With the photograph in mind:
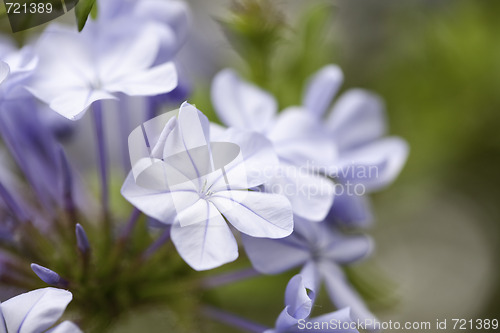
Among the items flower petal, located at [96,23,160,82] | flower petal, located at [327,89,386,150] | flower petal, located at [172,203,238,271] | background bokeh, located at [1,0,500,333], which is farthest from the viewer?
background bokeh, located at [1,0,500,333]

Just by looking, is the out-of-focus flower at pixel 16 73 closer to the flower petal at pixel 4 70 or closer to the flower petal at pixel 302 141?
the flower petal at pixel 4 70

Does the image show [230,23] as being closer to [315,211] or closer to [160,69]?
[160,69]

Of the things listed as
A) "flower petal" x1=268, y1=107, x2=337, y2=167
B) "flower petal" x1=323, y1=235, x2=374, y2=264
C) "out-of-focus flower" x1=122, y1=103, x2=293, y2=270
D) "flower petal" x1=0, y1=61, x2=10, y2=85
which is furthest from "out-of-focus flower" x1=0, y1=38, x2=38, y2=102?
"flower petal" x1=323, y1=235, x2=374, y2=264

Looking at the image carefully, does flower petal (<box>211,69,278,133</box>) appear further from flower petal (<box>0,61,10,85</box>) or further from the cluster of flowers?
flower petal (<box>0,61,10,85</box>)

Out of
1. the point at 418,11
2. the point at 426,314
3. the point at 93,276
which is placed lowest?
the point at 426,314

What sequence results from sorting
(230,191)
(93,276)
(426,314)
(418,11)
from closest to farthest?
(230,191), (93,276), (418,11), (426,314)

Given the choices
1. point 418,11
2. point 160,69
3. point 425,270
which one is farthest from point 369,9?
point 160,69

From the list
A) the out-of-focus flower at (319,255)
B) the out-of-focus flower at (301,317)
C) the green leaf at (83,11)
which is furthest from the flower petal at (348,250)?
the green leaf at (83,11)

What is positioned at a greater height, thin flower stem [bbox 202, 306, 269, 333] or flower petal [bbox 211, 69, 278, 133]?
flower petal [bbox 211, 69, 278, 133]
